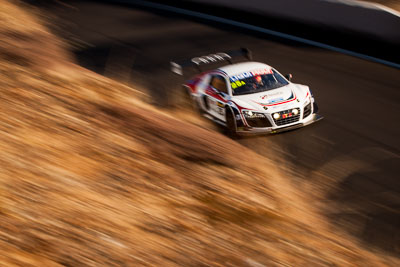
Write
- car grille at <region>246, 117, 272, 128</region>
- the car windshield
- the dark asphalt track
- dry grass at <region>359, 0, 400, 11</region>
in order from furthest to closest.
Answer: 1. dry grass at <region>359, 0, 400, 11</region>
2. the car windshield
3. car grille at <region>246, 117, 272, 128</region>
4. the dark asphalt track

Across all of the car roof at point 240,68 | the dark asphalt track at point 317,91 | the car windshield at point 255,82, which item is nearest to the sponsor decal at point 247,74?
the car windshield at point 255,82

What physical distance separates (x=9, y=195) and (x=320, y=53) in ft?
40.7

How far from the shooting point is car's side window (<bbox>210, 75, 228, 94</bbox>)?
11.0 meters

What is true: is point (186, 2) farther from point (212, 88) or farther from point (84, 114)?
point (84, 114)

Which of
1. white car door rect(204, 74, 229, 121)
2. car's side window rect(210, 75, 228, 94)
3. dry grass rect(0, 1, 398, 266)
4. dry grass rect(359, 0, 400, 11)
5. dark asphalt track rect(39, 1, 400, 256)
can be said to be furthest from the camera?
dry grass rect(359, 0, 400, 11)

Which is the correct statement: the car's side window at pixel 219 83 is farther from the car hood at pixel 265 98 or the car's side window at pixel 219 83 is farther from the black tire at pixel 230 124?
the black tire at pixel 230 124

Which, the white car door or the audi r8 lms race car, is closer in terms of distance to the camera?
the audi r8 lms race car

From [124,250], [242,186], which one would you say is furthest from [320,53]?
[124,250]

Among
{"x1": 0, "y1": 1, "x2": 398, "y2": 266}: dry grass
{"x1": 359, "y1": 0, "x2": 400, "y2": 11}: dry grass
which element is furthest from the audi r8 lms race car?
{"x1": 359, "y1": 0, "x2": 400, "y2": 11}: dry grass

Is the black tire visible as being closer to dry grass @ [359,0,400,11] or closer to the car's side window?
the car's side window

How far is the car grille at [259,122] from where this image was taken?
1019cm

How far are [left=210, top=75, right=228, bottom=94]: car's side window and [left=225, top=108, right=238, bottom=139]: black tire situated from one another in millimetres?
578

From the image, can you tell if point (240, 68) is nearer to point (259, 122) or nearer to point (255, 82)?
point (255, 82)

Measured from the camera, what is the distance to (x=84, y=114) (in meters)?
7.33
